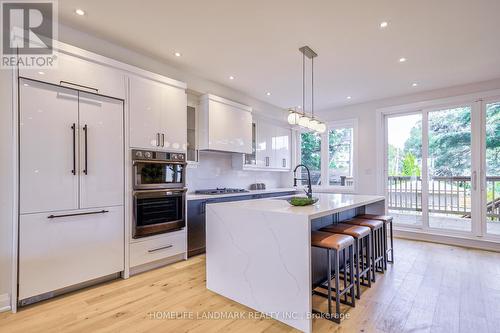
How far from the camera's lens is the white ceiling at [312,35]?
7.27 feet

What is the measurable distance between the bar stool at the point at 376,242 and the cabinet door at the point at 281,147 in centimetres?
273

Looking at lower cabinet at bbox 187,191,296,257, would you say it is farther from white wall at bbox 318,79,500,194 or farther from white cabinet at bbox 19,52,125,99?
white wall at bbox 318,79,500,194

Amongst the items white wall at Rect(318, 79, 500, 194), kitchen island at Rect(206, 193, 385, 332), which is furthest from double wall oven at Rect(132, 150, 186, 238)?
white wall at Rect(318, 79, 500, 194)

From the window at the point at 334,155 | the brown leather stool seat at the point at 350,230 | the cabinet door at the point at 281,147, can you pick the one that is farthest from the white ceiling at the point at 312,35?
the brown leather stool seat at the point at 350,230

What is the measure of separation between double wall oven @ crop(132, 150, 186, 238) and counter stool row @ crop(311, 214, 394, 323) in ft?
5.82

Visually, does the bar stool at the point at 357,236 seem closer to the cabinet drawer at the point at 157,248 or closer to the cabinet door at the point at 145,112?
the cabinet drawer at the point at 157,248

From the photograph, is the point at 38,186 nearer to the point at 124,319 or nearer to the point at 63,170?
the point at 63,170

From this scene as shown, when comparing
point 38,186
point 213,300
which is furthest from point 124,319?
point 38,186

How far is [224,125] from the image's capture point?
162 inches

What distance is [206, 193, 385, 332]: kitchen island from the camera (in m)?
1.80

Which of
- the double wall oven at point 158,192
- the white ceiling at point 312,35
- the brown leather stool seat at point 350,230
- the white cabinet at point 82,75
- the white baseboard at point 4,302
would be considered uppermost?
the white ceiling at point 312,35

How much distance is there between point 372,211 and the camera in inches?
144

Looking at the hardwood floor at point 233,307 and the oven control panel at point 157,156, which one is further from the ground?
the oven control panel at point 157,156

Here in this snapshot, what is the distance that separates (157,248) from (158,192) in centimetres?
68
